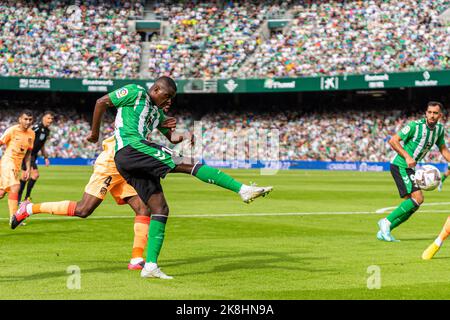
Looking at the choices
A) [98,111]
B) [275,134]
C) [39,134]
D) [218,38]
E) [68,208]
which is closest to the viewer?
[98,111]

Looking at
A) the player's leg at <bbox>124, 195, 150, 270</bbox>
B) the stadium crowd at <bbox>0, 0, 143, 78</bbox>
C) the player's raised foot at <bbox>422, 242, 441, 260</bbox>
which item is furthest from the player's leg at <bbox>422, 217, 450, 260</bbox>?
the stadium crowd at <bbox>0, 0, 143, 78</bbox>

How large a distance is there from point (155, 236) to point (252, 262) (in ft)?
6.47

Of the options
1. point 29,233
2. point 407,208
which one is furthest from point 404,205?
point 29,233

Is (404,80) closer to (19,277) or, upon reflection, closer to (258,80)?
(258,80)

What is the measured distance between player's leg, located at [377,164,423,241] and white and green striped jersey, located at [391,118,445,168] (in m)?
0.21

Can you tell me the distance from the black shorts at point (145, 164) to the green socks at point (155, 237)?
299 mm

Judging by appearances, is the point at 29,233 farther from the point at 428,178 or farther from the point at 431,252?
the point at 431,252

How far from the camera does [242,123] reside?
2512 inches

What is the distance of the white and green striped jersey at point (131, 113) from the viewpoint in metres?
9.20

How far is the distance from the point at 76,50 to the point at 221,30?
1235 cm

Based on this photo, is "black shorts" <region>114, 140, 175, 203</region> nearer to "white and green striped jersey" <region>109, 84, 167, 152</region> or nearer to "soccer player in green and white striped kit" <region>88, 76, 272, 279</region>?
"soccer player in green and white striped kit" <region>88, 76, 272, 279</region>

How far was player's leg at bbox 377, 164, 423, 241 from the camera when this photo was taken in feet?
44.4

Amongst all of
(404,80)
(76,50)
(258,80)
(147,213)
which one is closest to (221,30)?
(258,80)

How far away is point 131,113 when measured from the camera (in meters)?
9.27
